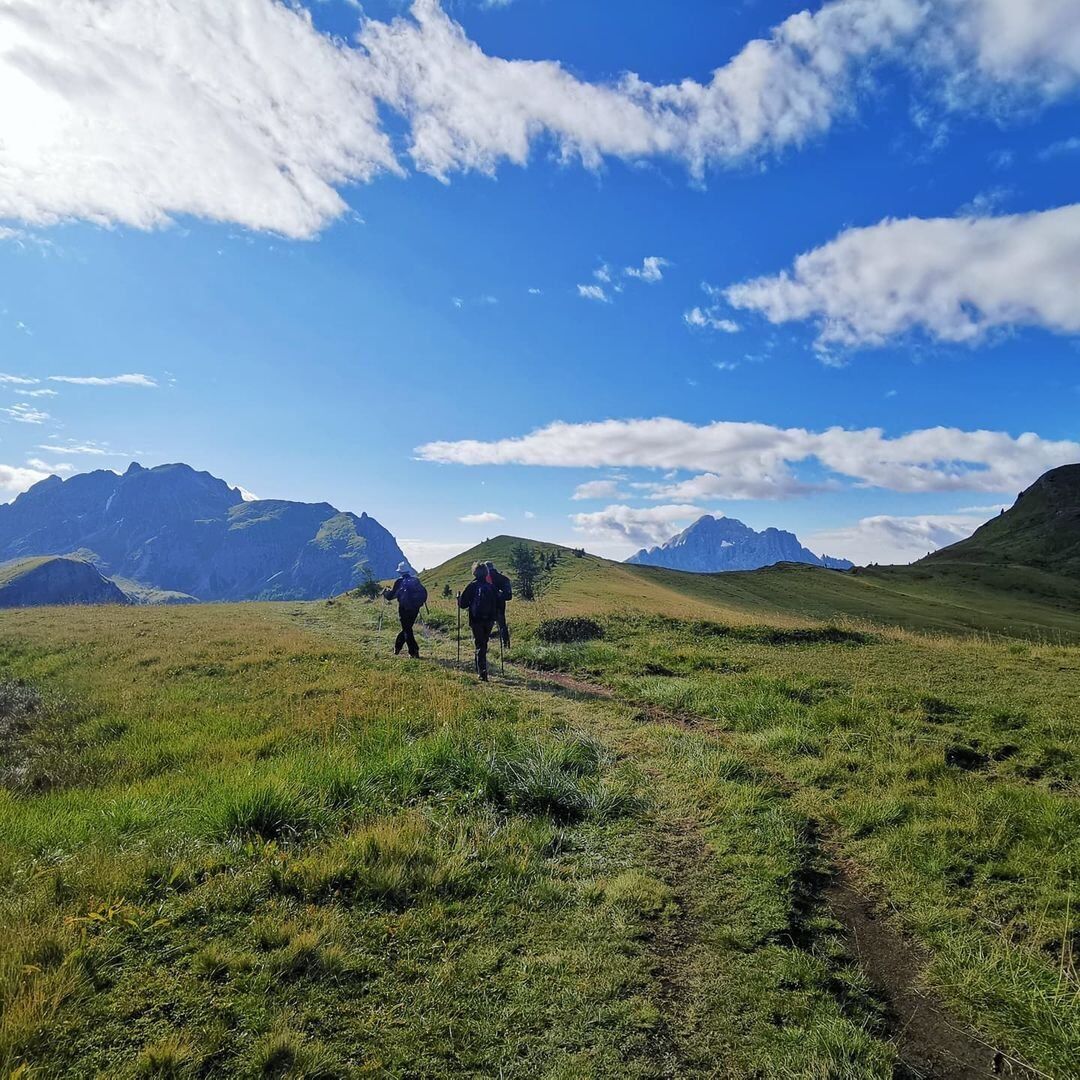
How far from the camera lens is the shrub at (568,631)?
22.6m

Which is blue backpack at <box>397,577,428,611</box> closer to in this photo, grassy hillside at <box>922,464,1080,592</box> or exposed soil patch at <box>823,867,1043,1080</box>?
exposed soil patch at <box>823,867,1043,1080</box>

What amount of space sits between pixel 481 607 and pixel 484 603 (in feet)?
0.51

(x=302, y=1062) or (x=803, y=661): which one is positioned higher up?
(x=803, y=661)

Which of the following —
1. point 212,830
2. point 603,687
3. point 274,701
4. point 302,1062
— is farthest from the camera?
point 603,687

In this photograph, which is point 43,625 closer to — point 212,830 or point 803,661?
point 212,830

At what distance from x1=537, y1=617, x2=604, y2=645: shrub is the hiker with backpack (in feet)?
16.6

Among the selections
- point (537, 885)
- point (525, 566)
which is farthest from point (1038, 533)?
point (537, 885)

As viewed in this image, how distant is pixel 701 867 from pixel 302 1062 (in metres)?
4.45

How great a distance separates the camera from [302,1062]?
3738mm

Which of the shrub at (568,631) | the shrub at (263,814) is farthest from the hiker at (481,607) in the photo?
the shrub at (263,814)

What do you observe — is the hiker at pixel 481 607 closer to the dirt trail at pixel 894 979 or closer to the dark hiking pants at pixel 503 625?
the dark hiking pants at pixel 503 625

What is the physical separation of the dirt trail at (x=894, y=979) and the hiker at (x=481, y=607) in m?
10.4

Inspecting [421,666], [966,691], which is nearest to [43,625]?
[421,666]

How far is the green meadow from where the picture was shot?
406cm
